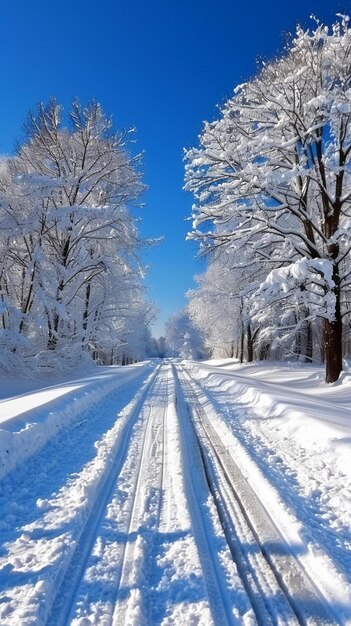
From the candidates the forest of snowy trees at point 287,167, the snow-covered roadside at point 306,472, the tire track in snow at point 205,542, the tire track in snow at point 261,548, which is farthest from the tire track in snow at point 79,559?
the forest of snowy trees at point 287,167

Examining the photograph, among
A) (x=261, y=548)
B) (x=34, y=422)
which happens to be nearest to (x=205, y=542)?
(x=261, y=548)

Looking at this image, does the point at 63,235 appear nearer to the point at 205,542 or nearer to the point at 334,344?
the point at 334,344

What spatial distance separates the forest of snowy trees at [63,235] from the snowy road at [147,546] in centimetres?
973

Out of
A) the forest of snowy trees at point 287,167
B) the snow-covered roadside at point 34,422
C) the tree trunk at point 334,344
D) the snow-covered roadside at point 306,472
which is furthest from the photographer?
the tree trunk at point 334,344

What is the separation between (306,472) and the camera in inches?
191

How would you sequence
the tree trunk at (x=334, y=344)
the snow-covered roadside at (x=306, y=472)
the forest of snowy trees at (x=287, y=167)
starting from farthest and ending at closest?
the tree trunk at (x=334, y=344)
the forest of snowy trees at (x=287, y=167)
the snow-covered roadside at (x=306, y=472)

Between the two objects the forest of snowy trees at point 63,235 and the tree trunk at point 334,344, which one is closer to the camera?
the tree trunk at point 334,344

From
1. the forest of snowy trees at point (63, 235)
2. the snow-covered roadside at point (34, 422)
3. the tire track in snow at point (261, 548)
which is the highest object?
the forest of snowy trees at point (63, 235)

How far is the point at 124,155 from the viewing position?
1819cm

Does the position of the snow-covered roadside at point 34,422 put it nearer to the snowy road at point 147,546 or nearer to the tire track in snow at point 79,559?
the snowy road at point 147,546

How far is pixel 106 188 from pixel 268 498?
1778 centimetres

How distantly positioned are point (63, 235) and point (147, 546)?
1627 centimetres

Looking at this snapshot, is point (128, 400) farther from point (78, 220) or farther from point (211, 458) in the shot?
point (78, 220)

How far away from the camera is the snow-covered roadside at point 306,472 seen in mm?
2945
